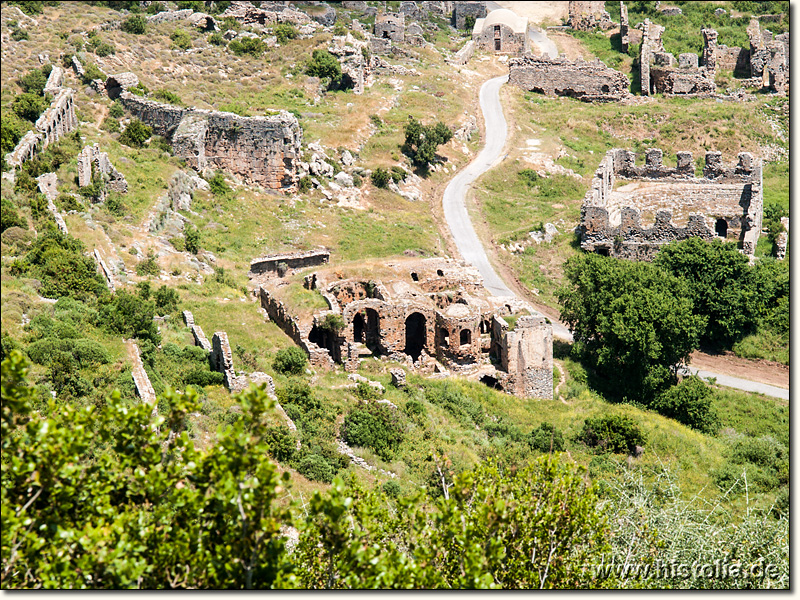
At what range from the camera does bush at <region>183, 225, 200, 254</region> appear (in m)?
58.6

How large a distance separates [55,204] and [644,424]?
33056mm

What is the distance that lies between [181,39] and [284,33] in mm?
9841

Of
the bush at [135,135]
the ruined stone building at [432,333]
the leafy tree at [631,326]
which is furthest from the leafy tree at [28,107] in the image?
the leafy tree at [631,326]

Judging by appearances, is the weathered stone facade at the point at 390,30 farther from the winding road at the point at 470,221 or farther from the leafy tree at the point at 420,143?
the leafy tree at the point at 420,143

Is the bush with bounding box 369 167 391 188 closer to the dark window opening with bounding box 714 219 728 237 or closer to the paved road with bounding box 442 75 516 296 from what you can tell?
the paved road with bounding box 442 75 516 296

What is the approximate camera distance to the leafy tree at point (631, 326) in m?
54.6

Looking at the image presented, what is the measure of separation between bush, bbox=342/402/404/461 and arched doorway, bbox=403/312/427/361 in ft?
35.5

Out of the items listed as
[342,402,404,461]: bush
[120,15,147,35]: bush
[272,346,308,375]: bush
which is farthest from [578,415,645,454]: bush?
[120,15,147,35]: bush

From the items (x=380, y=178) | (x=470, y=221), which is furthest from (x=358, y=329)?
A: (x=380, y=178)

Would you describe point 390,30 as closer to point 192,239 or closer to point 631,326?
point 192,239

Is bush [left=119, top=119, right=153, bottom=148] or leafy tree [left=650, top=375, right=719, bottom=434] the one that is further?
bush [left=119, top=119, right=153, bottom=148]

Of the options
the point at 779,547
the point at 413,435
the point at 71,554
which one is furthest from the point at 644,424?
the point at 71,554

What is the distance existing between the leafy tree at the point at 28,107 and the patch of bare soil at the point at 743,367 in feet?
146

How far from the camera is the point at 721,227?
73.7 metres
